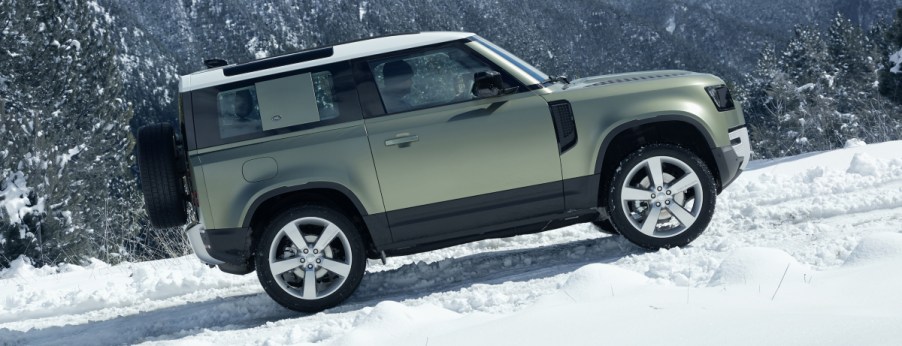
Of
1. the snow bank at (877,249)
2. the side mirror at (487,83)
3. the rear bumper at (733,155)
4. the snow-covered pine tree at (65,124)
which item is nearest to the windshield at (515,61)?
the side mirror at (487,83)

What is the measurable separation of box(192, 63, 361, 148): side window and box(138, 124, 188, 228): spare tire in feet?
1.08

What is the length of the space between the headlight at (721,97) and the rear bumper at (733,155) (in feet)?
0.63

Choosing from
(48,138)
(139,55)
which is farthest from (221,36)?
(48,138)

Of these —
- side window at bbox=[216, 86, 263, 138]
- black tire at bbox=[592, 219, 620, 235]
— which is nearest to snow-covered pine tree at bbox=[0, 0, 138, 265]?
side window at bbox=[216, 86, 263, 138]

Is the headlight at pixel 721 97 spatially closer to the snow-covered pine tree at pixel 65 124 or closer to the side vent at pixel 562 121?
the side vent at pixel 562 121

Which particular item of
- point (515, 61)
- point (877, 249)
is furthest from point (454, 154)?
point (877, 249)

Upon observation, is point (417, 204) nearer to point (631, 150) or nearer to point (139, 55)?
point (631, 150)

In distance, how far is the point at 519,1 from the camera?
626 feet

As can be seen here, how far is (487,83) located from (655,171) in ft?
4.60

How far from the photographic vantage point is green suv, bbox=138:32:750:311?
629 cm

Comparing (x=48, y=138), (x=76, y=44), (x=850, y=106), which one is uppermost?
(x=76, y=44)

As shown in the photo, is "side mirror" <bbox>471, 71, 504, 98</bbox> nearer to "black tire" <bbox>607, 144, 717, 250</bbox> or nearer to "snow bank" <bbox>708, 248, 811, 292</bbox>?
"black tire" <bbox>607, 144, 717, 250</bbox>

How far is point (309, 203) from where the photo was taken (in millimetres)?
6426

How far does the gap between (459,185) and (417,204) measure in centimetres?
33
